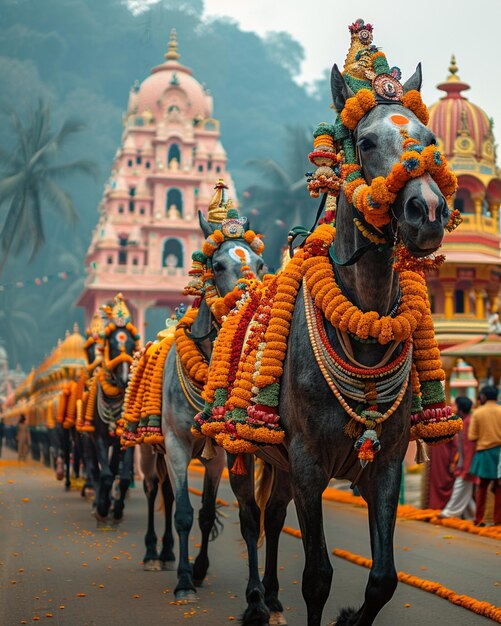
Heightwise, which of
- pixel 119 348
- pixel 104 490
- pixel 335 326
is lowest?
pixel 104 490

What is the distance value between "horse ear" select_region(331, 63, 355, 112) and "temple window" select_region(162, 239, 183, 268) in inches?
1868

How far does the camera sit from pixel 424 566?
955cm

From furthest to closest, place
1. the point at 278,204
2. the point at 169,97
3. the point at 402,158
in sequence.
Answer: the point at 278,204
the point at 169,97
the point at 402,158

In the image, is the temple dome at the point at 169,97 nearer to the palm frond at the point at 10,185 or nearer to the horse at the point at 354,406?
the palm frond at the point at 10,185

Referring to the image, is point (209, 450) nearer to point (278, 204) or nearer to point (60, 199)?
point (60, 199)

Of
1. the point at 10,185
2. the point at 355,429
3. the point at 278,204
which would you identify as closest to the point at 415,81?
the point at 355,429

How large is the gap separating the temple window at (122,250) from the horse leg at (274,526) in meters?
46.6

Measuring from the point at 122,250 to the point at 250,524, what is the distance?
4735 centimetres

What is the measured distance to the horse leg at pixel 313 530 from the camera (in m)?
5.27

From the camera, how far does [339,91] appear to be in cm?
539

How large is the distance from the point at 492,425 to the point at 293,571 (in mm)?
4751

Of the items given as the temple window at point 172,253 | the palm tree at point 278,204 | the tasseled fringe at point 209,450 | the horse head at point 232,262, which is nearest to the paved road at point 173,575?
the tasseled fringe at point 209,450

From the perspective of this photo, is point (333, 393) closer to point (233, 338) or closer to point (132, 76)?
point (233, 338)

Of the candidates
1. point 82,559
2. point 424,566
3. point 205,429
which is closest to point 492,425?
point 424,566
